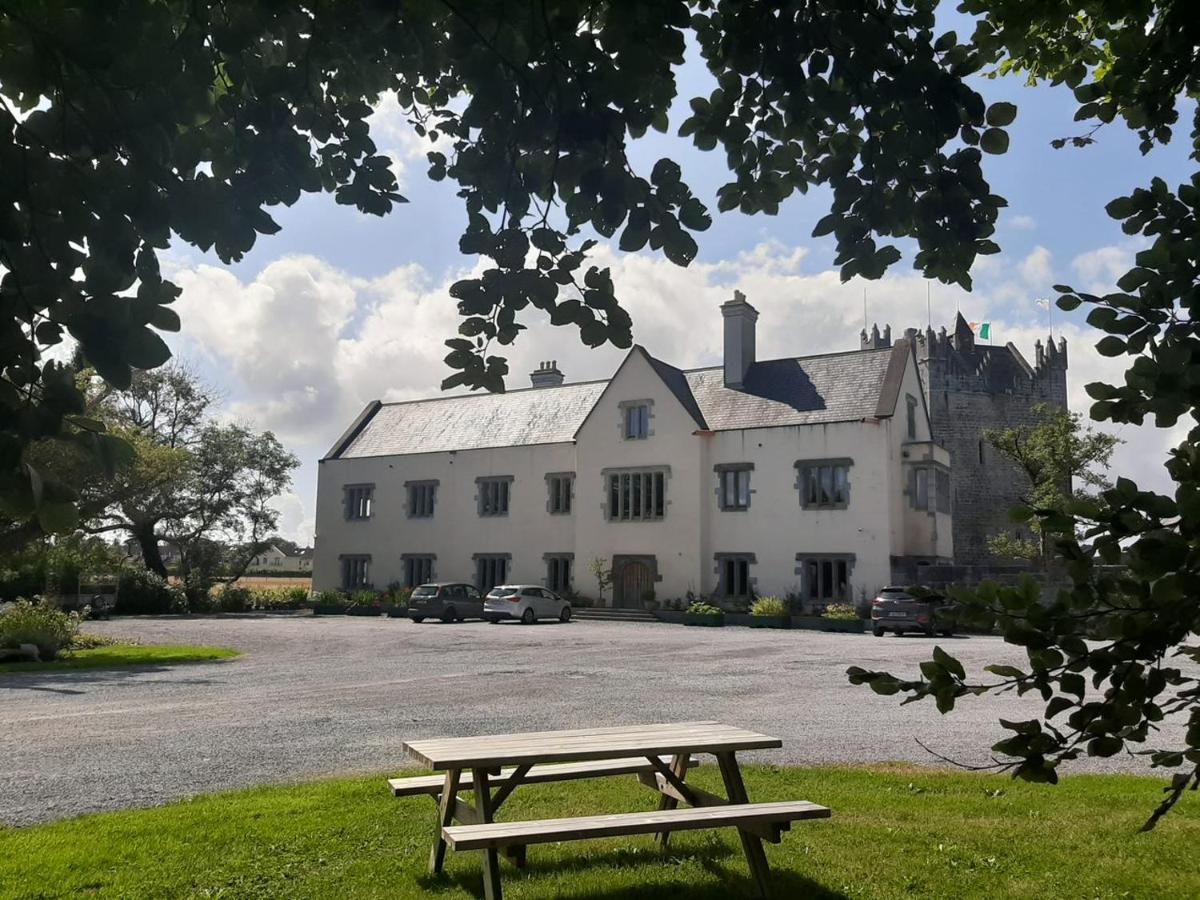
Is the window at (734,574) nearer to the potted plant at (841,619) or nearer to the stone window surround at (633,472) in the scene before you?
the stone window surround at (633,472)

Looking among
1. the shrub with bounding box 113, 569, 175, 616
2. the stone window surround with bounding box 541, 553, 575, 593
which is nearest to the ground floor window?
the stone window surround with bounding box 541, 553, 575, 593

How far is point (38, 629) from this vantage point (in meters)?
18.6

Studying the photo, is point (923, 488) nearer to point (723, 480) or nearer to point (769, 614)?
point (723, 480)

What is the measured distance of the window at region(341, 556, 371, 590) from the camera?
145 ft

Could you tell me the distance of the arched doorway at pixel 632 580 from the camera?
36.1 m

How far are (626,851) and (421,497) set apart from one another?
124ft

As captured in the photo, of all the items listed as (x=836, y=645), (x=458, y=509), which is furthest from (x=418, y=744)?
(x=458, y=509)

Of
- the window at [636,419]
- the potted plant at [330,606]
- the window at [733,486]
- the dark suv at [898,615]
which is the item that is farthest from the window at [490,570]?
the dark suv at [898,615]

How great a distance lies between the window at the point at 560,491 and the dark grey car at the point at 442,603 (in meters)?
6.33

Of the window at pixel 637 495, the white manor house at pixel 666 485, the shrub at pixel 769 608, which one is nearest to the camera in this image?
the shrub at pixel 769 608

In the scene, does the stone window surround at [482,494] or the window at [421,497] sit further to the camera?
the window at [421,497]

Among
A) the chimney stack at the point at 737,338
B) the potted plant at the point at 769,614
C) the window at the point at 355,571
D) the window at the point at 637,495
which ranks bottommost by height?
the potted plant at the point at 769,614

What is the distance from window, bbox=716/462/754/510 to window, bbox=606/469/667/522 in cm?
215

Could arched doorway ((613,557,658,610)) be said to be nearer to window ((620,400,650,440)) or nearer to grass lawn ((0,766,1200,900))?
window ((620,400,650,440))
